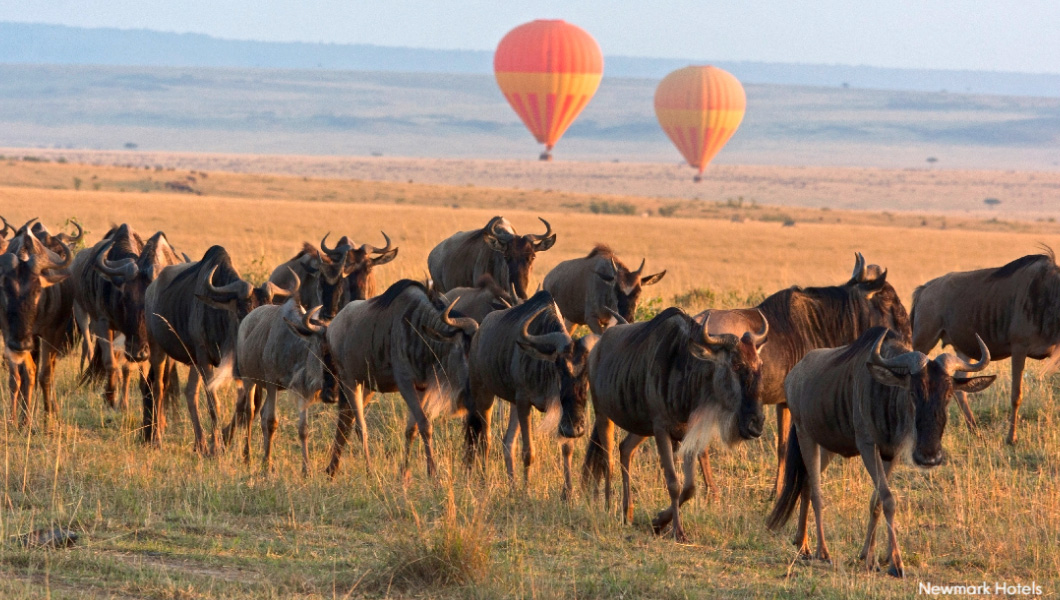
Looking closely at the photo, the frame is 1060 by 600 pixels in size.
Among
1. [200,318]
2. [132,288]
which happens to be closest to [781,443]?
[200,318]

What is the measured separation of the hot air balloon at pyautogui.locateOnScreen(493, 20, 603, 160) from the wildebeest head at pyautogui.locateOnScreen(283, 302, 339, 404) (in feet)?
198

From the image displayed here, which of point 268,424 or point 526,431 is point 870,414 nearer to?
point 526,431

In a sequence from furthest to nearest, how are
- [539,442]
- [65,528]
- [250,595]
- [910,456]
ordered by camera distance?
[539,442], [65,528], [910,456], [250,595]

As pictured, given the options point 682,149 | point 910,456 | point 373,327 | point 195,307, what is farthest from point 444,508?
point 682,149

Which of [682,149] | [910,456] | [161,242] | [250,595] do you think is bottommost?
[250,595]

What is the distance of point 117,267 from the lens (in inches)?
Answer: 425

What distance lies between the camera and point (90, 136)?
194125mm

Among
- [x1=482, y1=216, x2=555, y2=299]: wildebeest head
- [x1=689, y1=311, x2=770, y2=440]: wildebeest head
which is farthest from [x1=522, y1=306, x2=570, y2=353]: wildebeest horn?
[x1=482, y1=216, x2=555, y2=299]: wildebeest head

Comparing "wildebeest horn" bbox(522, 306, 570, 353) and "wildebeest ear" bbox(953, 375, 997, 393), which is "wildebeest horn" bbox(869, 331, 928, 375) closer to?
"wildebeest ear" bbox(953, 375, 997, 393)

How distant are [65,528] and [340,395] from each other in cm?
273

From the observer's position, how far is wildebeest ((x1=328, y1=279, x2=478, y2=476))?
28.9ft

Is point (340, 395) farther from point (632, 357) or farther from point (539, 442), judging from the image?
point (632, 357)

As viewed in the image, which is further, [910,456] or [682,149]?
[682,149]

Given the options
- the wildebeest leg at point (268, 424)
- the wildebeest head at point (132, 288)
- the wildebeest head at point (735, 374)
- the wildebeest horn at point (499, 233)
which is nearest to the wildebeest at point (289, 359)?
the wildebeest leg at point (268, 424)
